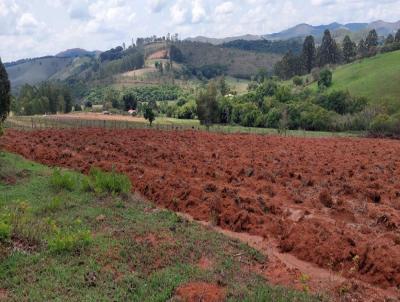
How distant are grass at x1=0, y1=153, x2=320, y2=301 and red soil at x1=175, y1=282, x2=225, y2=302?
7.2 inches

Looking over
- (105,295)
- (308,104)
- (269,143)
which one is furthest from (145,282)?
(308,104)

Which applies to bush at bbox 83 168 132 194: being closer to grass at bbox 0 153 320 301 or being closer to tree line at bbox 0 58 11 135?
grass at bbox 0 153 320 301

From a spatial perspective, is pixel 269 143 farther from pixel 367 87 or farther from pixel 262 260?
pixel 367 87

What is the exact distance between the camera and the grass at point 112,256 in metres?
8.59

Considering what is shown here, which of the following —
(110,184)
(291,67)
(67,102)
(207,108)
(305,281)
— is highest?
(291,67)

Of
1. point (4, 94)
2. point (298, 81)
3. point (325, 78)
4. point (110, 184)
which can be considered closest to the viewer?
point (110, 184)

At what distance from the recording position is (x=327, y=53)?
122562mm

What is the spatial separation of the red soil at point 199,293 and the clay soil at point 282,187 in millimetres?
3400

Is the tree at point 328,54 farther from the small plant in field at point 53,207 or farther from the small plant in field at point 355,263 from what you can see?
the small plant in field at point 355,263

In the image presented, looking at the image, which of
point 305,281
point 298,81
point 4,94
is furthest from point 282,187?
point 298,81

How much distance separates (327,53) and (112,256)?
122204mm

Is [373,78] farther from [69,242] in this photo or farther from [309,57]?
[69,242]

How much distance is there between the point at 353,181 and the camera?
1750 cm

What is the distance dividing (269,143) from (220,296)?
2199cm
